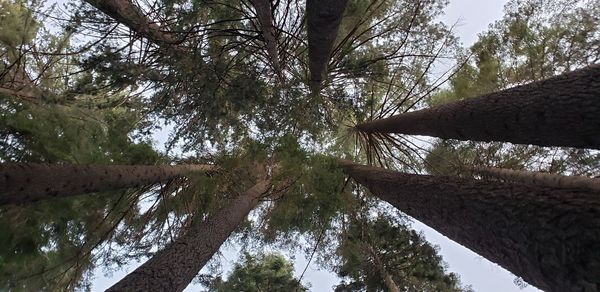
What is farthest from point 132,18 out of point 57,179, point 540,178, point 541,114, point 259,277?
point 540,178

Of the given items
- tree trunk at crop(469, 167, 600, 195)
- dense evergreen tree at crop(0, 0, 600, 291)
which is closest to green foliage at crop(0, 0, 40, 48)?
dense evergreen tree at crop(0, 0, 600, 291)

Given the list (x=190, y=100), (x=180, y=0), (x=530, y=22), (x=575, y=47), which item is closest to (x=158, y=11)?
(x=180, y=0)

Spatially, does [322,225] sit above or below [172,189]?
below

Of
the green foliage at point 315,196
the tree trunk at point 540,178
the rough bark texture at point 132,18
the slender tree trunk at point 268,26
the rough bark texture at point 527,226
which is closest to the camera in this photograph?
the rough bark texture at point 527,226

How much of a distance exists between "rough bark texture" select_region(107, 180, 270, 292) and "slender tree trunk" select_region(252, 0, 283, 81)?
2787 mm

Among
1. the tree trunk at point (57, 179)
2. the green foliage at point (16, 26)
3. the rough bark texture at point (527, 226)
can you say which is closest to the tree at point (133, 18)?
the green foliage at point (16, 26)

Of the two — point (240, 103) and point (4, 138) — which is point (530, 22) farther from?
point (4, 138)

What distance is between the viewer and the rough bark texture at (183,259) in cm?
454

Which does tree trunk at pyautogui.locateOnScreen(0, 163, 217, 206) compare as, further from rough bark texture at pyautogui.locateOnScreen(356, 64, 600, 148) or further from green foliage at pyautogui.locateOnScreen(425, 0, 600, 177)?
green foliage at pyautogui.locateOnScreen(425, 0, 600, 177)

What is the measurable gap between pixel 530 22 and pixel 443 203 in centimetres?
518

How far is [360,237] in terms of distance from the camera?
8.22 meters

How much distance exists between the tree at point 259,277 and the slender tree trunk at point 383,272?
6.68 feet

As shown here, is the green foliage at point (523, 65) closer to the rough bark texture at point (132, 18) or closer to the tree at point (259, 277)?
the tree at point (259, 277)

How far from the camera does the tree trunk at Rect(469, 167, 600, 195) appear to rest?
6.18 metres
